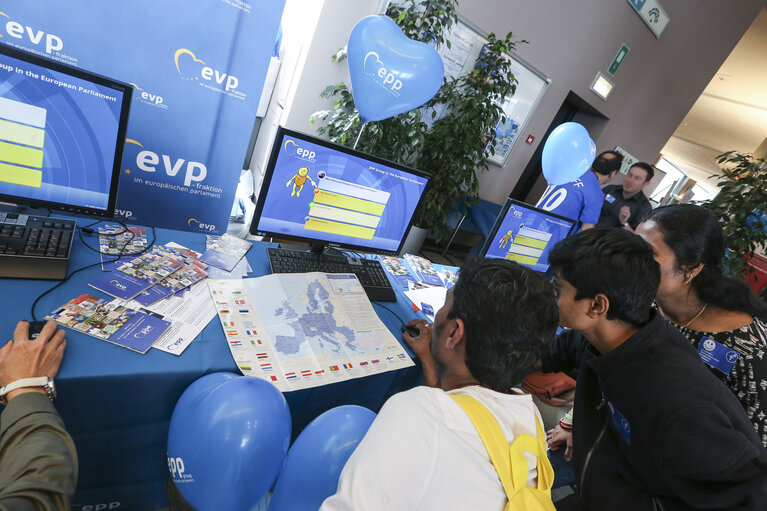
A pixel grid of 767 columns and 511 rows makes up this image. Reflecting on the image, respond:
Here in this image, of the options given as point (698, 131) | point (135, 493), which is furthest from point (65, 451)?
point (698, 131)

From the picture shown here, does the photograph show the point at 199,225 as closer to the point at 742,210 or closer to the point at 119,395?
the point at 119,395

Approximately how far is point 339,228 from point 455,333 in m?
0.69

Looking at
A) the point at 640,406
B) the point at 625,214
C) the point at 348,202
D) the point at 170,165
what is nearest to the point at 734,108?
the point at 625,214

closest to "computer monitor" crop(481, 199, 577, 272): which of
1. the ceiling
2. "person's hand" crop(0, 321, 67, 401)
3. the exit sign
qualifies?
"person's hand" crop(0, 321, 67, 401)

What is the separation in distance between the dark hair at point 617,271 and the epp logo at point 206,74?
1590 millimetres

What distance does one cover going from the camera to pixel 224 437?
0.76 m

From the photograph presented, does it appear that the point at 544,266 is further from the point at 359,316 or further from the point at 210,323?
the point at 210,323

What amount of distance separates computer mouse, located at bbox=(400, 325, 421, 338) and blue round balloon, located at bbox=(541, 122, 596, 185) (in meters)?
2.30

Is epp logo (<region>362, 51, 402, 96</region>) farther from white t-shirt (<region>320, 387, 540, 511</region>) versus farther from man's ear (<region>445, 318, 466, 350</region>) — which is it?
white t-shirt (<region>320, 387, 540, 511</region>)

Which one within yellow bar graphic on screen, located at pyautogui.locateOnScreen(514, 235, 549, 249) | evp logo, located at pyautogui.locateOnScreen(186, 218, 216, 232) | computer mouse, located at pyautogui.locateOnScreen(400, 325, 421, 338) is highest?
yellow bar graphic on screen, located at pyautogui.locateOnScreen(514, 235, 549, 249)

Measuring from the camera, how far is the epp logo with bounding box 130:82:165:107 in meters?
1.45

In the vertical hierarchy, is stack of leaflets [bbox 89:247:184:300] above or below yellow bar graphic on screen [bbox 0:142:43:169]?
below

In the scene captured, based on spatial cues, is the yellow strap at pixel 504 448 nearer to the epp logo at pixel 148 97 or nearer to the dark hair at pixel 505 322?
the dark hair at pixel 505 322

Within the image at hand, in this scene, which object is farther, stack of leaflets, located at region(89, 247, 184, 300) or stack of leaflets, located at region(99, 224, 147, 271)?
stack of leaflets, located at region(99, 224, 147, 271)
